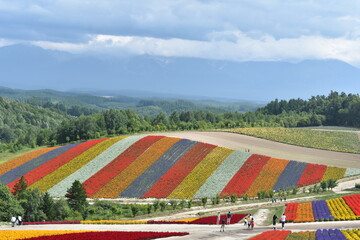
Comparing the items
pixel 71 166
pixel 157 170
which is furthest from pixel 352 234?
pixel 71 166

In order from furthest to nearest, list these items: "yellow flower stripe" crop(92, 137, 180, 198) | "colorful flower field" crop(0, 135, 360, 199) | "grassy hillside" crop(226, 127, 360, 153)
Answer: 1. "grassy hillside" crop(226, 127, 360, 153)
2. "yellow flower stripe" crop(92, 137, 180, 198)
3. "colorful flower field" crop(0, 135, 360, 199)

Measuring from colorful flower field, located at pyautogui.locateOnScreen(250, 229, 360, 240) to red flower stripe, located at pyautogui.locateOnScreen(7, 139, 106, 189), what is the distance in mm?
46166

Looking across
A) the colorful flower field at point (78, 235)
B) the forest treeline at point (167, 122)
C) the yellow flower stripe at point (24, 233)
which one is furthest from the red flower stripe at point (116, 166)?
the forest treeline at point (167, 122)

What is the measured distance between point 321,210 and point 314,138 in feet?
188

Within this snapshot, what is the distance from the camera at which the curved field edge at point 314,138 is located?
91.8m

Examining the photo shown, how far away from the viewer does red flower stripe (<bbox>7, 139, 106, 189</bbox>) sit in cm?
7394

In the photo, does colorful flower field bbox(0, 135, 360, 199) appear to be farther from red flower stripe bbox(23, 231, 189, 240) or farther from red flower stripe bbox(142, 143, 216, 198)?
red flower stripe bbox(23, 231, 189, 240)

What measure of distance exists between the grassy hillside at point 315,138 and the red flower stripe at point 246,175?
2015cm

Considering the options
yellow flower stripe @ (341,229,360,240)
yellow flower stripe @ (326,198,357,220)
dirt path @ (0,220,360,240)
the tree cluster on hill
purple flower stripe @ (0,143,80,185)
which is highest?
the tree cluster on hill

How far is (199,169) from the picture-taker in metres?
72.9

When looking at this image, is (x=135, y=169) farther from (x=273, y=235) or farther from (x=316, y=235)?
(x=316, y=235)

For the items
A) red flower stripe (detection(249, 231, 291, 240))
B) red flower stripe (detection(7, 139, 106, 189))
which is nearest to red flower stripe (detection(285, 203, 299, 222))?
red flower stripe (detection(249, 231, 291, 240))

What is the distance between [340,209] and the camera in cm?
4434

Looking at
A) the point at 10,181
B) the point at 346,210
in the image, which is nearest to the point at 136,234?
the point at 346,210
